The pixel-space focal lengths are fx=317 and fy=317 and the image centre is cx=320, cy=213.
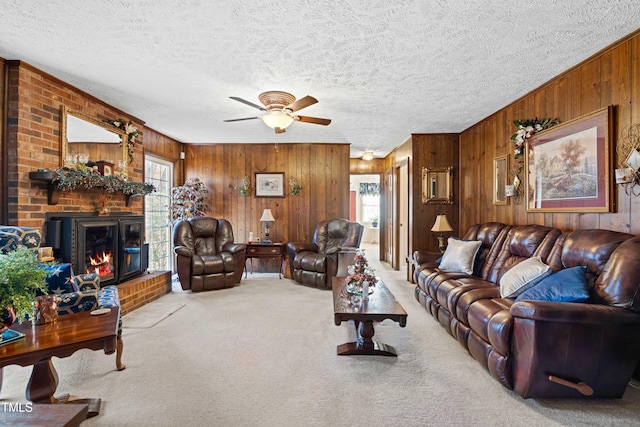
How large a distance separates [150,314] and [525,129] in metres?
4.65

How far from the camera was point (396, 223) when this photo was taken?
6.60 meters

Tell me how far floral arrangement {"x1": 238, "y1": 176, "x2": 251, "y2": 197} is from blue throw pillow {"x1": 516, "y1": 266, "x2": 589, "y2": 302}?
15.7 ft

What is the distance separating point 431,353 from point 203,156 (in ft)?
17.2

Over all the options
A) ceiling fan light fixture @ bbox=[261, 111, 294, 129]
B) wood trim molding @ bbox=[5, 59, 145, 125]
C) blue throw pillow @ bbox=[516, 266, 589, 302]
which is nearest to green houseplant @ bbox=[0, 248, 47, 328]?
wood trim molding @ bbox=[5, 59, 145, 125]

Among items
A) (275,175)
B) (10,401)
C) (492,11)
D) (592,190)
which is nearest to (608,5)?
(492,11)

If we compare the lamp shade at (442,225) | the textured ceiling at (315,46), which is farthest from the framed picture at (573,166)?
the lamp shade at (442,225)

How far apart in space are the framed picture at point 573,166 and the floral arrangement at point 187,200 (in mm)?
5063

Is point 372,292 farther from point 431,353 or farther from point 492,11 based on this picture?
point 492,11

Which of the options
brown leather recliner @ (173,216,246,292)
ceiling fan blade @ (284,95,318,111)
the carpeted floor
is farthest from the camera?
brown leather recliner @ (173,216,246,292)

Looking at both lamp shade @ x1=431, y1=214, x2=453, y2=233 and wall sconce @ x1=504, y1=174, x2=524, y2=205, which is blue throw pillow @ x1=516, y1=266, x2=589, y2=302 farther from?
lamp shade @ x1=431, y1=214, x2=453, y2=233

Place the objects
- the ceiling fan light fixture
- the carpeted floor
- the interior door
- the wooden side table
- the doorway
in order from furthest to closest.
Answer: the doorway
the interior door
the wooden side table
the ceiling fan light fixture
the carpeted floor

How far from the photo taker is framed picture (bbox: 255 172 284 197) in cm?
611

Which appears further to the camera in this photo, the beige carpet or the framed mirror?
the framed mirror

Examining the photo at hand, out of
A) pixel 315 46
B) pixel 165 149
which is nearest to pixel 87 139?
pixel 165 149
